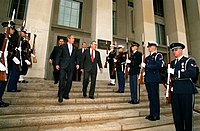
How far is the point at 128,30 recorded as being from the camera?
44.8ft

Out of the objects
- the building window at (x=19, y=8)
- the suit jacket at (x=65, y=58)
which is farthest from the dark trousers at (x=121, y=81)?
the building window at (x=19, y=8)

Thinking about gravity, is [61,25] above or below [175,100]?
above

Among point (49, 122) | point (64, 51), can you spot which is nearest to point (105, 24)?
point (64, 51)

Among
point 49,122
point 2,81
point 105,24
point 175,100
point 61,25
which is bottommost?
point 49,122

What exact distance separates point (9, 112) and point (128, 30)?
12309 millimetres

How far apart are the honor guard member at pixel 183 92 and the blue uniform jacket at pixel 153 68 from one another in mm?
840

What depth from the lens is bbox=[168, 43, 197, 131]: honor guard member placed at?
263 cm

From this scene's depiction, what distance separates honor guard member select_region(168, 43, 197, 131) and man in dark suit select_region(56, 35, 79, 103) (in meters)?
2.76

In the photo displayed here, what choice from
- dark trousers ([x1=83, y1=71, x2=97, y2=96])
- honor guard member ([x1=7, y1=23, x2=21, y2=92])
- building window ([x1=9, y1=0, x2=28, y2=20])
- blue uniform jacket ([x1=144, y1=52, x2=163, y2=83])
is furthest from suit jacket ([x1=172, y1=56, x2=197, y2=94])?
building window ([x1=9, y1=0, x2=28, y2=20])

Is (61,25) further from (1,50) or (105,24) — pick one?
(1,50)

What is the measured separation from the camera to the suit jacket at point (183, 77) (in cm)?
268

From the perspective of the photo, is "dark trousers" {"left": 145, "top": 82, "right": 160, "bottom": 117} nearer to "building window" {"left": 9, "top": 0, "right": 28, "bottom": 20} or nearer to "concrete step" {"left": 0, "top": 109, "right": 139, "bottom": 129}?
"concrete step" {"left": 0, "top": 109, "right": 139, "bottom": 129}

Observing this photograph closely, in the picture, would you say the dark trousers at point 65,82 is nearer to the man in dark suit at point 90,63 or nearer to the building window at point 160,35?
the man in dark suit at point 90,63

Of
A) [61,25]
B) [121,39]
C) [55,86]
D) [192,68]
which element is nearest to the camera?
[192,68]
